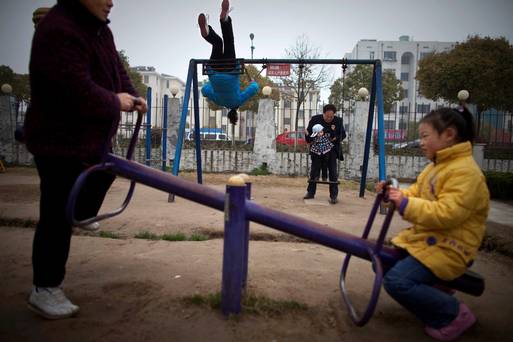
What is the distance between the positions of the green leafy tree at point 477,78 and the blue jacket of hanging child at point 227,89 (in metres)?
12.1

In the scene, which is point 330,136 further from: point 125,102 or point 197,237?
point 125,102

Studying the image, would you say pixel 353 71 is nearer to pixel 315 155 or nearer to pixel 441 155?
pixel 315 155

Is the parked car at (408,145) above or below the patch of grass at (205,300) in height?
above

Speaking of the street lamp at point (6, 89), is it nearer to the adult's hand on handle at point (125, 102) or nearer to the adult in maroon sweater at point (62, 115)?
the adult in maroon sweater at point (62, 115)

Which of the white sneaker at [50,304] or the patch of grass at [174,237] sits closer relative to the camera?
the white sneaker at [50,304]

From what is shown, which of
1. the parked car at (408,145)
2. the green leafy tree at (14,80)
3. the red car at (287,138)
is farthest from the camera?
the green leafy tree at (14,80)

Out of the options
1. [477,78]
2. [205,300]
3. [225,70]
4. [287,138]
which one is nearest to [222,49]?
[225,70]

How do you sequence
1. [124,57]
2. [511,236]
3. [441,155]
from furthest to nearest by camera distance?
[124,57] < [511,236] < [441,155]

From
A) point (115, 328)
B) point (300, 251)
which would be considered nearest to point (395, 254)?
point (300, 251)

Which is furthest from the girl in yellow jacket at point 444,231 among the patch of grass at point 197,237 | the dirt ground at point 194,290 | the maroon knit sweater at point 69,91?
the patch of grass at point 197,237

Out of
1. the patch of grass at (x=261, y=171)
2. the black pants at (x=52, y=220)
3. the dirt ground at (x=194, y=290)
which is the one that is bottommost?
the dirt ground at (x=194, y=290)

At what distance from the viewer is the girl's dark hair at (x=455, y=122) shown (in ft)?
5.64

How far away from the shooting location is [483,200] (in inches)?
63.0

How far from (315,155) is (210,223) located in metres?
2.40
